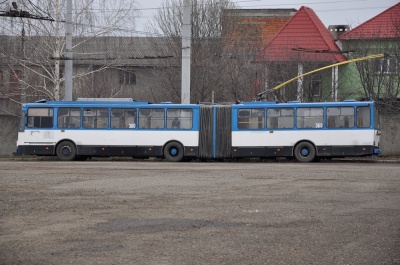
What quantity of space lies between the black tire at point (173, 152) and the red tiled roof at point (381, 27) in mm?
19140

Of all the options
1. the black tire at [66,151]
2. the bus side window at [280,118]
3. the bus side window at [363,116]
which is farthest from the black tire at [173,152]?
the bus side window at [363,116]

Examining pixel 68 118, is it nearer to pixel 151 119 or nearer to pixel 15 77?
Answer: pixel 151 119

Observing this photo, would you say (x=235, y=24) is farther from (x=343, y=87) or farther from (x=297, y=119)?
(x=297, y=119)

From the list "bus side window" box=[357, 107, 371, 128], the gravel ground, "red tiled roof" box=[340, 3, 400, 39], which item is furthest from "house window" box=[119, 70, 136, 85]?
the gravel ground

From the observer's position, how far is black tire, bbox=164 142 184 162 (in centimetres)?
3994

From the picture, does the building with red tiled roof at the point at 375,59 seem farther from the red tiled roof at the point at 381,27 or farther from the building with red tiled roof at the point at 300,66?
the building with red tiled roof at the point at 300,66

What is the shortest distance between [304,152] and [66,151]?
1092 centimetres

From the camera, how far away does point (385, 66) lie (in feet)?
171

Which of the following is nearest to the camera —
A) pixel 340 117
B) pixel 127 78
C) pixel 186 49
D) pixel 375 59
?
pixel 340 117

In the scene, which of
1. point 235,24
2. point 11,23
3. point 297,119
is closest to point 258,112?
point 297,119

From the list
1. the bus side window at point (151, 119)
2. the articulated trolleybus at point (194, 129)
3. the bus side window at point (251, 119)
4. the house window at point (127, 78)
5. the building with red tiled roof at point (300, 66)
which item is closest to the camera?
the articulated trolleybus at point (194, 129)

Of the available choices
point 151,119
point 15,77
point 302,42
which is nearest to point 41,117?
point 151,119

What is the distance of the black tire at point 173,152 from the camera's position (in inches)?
1572

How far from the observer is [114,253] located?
1084cm
